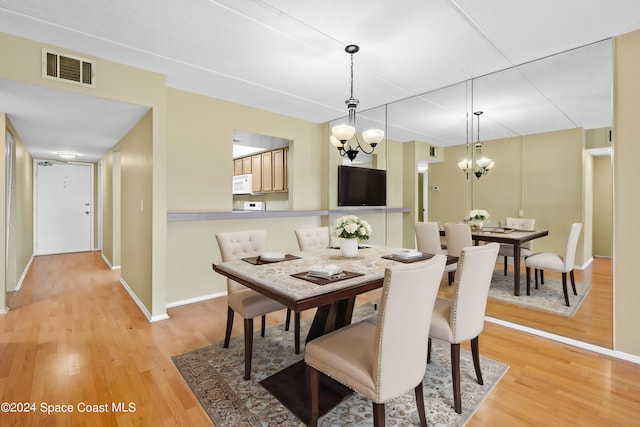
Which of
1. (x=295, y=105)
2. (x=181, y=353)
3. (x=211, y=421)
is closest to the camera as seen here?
(x=211, y=421)

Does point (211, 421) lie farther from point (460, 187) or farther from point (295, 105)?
point (295, 105)

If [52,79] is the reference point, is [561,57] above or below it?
above

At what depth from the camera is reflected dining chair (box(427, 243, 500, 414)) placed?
70.9 inches

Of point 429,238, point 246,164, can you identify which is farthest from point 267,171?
point 429,238

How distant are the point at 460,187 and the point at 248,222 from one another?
2.79m

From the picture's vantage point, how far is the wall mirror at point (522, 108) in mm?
2637

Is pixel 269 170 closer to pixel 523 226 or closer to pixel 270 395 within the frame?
pixel 523 226

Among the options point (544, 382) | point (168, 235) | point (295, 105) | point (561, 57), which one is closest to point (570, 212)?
point (561, 57)

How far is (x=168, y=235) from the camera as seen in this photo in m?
3.59

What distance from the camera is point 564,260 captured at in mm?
3027

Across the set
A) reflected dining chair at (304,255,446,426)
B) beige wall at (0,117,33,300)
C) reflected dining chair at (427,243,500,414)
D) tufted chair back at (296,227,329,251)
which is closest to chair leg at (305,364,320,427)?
reflected dining chair at (304,255,446,426)

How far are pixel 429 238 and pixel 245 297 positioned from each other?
8.09 ft

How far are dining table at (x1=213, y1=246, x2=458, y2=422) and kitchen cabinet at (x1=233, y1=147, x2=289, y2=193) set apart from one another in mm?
2911

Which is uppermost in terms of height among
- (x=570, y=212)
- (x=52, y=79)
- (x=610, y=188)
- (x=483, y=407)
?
(x=52, y=79)
